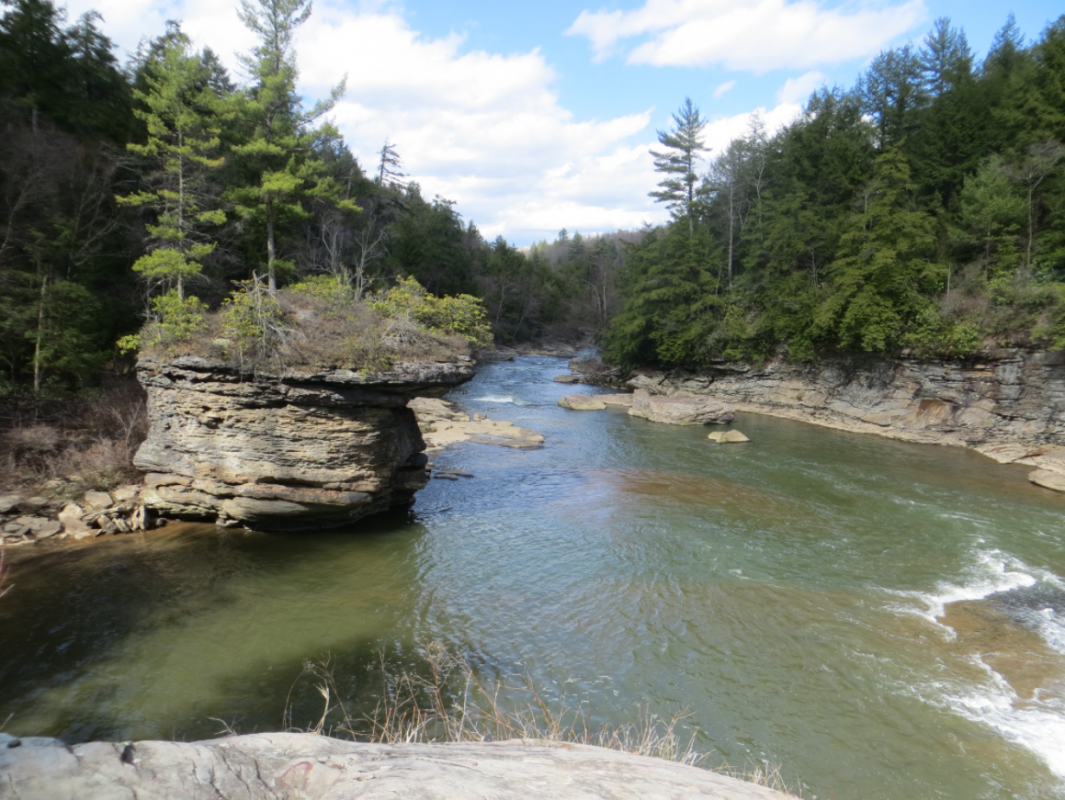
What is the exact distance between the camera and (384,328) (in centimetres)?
1334

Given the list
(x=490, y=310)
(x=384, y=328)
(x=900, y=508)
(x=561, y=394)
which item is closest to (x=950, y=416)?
(x=900, y=508)

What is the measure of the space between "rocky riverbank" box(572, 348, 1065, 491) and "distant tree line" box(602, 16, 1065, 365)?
2.94 feet

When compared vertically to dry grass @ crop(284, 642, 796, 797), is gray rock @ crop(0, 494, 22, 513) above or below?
above

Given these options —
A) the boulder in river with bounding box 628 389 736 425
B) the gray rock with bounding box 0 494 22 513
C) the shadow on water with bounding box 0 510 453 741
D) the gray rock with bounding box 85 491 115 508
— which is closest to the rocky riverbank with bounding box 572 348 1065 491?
the boulder in river with bounding box 628 389 736 425

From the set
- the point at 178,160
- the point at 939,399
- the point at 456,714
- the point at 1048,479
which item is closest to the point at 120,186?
the point at 178,160

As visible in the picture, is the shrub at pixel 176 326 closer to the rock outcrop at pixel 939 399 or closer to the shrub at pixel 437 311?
the shrub at pixel 437 311

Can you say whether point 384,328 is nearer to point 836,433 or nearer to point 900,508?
point 900,508

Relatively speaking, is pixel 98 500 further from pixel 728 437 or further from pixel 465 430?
pixel 728 437

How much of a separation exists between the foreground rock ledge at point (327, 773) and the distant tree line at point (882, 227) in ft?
85.9

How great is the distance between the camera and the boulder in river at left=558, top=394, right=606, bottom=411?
29.5m

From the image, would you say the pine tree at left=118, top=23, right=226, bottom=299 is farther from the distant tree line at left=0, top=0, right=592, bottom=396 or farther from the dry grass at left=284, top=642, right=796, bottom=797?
the dry grass at left=284, top=642, right=796, bottom=797

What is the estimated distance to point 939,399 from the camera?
24656 mm

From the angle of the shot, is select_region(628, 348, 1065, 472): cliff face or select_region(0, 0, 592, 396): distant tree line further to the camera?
select_region(628, 348, 1065, 472): cliff face

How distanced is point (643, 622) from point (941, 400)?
2219 cm
